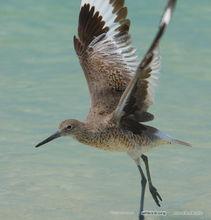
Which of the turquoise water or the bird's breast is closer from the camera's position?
the bird's breast

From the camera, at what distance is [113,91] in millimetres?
8234

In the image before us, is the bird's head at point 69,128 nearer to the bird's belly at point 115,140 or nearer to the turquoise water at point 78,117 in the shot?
the bird's belly at point 115,140

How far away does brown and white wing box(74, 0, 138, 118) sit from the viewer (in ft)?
27.0

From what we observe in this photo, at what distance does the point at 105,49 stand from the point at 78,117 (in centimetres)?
162

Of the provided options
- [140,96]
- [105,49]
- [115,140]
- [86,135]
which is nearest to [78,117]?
[105,49]

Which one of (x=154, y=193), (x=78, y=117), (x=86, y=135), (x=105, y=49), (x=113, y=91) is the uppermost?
(x=105, y=49)

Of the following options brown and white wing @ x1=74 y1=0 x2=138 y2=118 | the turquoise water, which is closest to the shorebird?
brown and white wing @ x1=74 y1=0 x2=138 y2=118

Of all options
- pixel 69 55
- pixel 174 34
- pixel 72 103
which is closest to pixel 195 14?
pixel 174 34

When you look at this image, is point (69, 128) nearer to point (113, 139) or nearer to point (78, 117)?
point (113, 139)

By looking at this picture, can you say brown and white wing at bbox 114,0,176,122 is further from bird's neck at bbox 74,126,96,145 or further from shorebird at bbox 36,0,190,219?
bird's neck at bbox 74,126,96,145

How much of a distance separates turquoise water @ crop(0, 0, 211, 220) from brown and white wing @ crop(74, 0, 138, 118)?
795mm

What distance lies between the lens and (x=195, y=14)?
13.4 m

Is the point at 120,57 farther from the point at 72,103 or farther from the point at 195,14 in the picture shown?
the point at 195,14

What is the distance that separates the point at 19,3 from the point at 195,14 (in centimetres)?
237
